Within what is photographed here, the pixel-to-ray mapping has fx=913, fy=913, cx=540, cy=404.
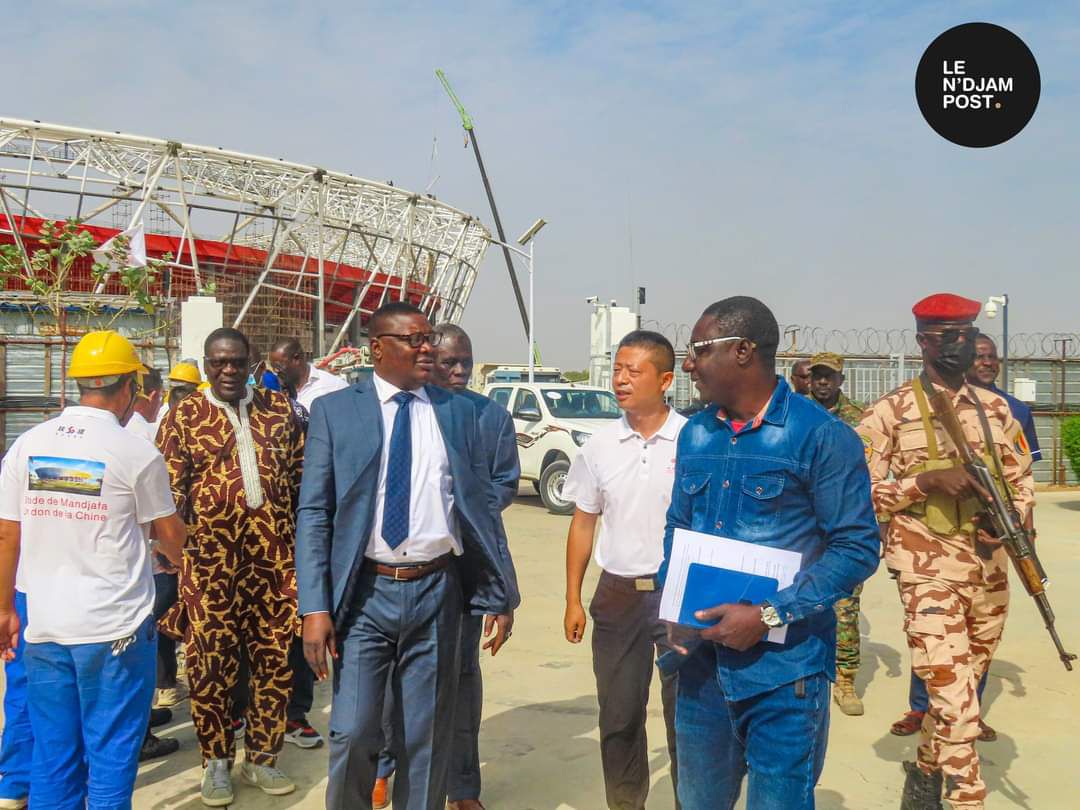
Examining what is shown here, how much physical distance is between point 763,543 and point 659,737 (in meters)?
2.50

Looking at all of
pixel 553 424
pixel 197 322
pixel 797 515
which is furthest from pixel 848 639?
pixel 197 322

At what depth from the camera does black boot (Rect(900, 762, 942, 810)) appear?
3.38 m

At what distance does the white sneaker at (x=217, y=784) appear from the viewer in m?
3.74

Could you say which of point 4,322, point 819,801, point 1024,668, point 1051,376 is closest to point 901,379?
point 1051,376

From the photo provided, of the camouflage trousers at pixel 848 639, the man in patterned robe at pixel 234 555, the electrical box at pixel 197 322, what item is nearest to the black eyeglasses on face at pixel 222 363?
the man in patterned robe at pixel 234 555

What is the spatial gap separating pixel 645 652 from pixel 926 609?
1053 mm

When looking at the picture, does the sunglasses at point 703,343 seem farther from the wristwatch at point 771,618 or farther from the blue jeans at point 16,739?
the blue jeans at point 16,739

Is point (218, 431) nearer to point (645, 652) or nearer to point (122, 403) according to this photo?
point (122, 403)

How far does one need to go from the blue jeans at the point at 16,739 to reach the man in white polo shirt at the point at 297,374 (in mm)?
2419

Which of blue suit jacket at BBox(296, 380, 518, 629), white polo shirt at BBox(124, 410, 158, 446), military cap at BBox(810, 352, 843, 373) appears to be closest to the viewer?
blue suit jacket at BBox(296, 380, 518, 629)

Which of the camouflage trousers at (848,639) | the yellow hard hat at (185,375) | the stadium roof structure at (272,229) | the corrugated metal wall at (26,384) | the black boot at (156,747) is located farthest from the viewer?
the stadium roof structure at (272,229)

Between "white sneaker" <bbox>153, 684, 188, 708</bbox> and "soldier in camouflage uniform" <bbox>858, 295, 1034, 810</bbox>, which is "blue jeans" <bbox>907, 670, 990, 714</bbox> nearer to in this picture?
"soldier in camouflage uniform" <bbox>858, 295, 1034, 810</bbox>

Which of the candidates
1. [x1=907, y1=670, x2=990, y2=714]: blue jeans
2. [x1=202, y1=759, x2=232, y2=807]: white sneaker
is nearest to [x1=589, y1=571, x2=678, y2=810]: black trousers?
[x1=202, y1=759, x2=232, y2=807]: white sneaker

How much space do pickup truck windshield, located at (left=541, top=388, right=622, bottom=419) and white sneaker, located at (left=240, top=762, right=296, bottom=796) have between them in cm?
916
